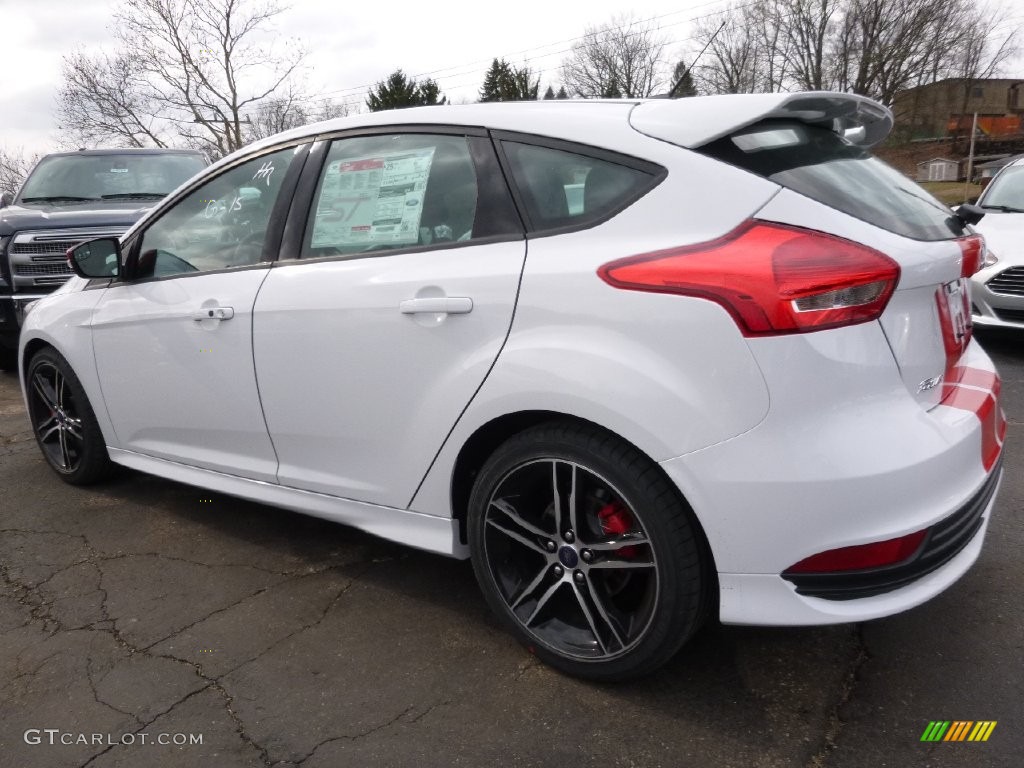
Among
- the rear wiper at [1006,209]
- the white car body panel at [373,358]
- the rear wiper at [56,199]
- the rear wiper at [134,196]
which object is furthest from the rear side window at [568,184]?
the rear wiper at [56,199]

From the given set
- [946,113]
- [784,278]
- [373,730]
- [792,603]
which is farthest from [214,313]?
[946,113]

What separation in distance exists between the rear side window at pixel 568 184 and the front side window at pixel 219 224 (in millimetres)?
1086

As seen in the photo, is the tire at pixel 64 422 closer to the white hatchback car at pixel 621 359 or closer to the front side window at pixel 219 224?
the front side window at pixel 219 224

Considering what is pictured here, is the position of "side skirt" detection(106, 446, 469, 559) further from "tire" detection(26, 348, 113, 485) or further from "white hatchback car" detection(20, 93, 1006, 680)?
"tire" detection(26, 348, 113, 485)

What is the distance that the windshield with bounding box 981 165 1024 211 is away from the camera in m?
6.93

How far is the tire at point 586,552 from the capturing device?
79.2 inches

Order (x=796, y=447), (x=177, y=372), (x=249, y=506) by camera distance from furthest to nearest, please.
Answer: (x=249, y=506)
(x=177, y=372)
(x=796, y=447)

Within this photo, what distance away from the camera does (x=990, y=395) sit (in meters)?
2.26

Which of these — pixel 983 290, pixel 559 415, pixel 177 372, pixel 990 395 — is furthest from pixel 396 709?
pixel 983 290

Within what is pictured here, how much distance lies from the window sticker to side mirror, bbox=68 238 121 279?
49.4 inches

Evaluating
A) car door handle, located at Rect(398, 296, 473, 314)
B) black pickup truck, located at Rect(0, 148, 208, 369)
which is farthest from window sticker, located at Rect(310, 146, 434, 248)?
black pickup truck, located at Rect(0, 148, 208, 369)

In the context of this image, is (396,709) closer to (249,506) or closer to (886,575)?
(886,575)

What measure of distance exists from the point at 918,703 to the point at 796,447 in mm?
875

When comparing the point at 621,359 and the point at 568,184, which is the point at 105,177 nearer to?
the point at 568,184
